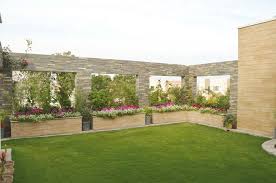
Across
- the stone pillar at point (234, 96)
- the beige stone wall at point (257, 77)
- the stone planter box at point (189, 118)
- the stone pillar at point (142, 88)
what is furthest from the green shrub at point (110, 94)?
the beige stone wall at point (257, 77)

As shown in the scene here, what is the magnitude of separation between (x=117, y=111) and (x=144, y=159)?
5.31 m

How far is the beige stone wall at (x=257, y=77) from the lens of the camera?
981cm

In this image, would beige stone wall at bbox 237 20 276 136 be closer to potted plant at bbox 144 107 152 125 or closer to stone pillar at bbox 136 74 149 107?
potted plant at bbox 144 107 152 125

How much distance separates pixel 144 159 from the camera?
21.7ft

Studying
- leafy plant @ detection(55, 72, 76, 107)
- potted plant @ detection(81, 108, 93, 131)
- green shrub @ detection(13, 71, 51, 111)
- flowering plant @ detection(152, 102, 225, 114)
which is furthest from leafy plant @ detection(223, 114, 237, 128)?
green shrub @ detection(13, 71, 51, 111)

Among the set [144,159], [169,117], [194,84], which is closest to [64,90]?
[169,117]

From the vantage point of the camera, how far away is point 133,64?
13289 mm

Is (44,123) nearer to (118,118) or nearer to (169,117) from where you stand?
(118,118)

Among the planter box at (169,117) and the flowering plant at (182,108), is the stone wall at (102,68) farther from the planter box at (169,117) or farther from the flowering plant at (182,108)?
the planter box at (169,117)

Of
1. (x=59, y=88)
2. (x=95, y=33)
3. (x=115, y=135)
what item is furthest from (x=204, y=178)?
(x=95, y=33)

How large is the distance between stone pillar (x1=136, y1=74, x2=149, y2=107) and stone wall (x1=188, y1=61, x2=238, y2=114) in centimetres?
294

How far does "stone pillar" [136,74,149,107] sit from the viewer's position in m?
13.5

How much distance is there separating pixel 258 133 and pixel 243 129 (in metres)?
0.78

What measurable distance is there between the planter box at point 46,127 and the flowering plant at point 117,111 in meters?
1.00
